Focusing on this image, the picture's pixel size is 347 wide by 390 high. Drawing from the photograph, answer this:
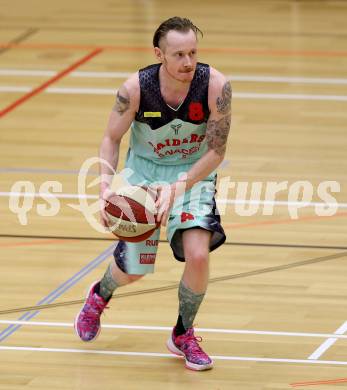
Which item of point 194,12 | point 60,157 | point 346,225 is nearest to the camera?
point 346,225

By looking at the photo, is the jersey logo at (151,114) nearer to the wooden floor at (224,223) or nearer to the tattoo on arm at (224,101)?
the tattoo on arm at (224,101)

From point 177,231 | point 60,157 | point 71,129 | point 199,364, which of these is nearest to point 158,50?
point 177,231

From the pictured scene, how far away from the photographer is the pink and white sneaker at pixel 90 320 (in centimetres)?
748

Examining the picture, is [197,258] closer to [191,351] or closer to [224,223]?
[191,351]

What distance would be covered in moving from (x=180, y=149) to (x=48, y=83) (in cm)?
719

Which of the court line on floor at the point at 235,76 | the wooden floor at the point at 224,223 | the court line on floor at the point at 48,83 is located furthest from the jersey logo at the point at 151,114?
the court line on floor at the point at 235,76

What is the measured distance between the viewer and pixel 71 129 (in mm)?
12398

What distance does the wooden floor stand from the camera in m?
7.27

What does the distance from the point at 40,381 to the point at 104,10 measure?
11.9 meters

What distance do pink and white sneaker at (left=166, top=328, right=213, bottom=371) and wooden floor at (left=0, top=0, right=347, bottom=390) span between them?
67 mm

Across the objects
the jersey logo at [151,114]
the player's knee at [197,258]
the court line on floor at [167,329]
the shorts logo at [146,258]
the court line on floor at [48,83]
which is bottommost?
the court line on floor at [48,83]

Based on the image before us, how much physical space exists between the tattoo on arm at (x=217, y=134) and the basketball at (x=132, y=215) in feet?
1.39

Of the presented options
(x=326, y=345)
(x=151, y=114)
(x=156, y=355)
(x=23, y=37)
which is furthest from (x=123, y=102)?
(x=23, y=37)

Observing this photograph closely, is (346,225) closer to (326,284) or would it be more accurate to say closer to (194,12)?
(326,284)
